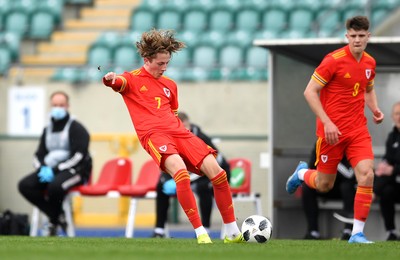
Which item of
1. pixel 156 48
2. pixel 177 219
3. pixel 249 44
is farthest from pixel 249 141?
pixel 156 48

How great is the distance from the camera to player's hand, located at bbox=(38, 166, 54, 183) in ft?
47.6

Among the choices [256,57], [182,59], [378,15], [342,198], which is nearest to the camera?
[342,198]

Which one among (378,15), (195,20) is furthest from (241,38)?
(378,15)

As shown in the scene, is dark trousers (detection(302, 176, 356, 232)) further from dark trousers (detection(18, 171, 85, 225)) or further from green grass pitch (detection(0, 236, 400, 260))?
green grass pitch (detection(0, 236, 400, 260))

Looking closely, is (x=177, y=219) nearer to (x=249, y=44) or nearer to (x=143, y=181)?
(x=143, y=181)

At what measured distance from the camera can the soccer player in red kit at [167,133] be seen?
9.64 m

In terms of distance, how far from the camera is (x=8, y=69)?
59.2ft

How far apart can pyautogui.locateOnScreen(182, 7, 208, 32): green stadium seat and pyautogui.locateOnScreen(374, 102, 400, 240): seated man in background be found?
26.2 feet

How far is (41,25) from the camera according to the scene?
22016mm

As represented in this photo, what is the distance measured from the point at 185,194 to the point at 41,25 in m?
13.1

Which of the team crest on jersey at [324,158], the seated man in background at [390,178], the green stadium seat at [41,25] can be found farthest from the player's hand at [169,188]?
the green stadium seat at [41,25]

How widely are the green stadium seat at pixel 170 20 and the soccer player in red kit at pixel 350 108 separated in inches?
420

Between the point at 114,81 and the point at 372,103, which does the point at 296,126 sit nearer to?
the point at 372,103

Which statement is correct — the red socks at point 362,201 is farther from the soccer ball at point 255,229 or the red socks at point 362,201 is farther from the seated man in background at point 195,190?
the seated man in background at point 195,190
